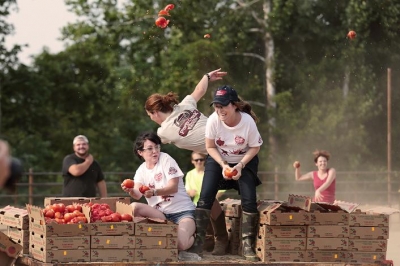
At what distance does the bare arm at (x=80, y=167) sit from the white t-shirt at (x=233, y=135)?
5343 millimetres

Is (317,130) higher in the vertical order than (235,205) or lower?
higher

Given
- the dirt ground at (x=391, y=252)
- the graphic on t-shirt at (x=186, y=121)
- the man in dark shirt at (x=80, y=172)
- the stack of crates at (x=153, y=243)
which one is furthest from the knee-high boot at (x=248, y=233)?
the man in dark shirt at (x=80, y=172)

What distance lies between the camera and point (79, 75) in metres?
38.1

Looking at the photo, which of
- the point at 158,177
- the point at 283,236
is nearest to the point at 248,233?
the point at 283,236

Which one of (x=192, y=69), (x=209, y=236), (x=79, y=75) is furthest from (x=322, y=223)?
(x=79, y=75)

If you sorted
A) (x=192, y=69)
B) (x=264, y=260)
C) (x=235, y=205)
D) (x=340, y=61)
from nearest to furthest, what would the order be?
(x=264, y=260) < (x=235, y=205) < (x=192, y=69) < (x=340, y=61)

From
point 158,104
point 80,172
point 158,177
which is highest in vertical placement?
point 158,104

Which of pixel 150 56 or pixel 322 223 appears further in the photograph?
pixel 150 56

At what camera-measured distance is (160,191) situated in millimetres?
9812

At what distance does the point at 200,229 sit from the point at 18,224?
1.61m

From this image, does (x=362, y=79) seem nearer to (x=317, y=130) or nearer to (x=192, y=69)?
(x=317, y=130)

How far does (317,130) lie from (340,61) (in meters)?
2.60

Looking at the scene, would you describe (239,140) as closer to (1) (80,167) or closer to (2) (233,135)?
(2) (233,135)

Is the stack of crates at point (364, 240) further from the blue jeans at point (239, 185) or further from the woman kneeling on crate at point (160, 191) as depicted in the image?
the woman kneeling on crate at point (160, 191)
